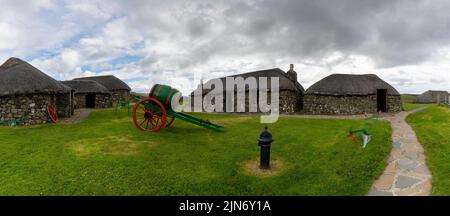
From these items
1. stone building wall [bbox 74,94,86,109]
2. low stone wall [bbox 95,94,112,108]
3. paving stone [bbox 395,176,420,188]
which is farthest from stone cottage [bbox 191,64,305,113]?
paving stone [bbox 395,176,420,188]

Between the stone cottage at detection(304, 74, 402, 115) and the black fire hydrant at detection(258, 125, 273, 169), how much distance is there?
61.5ft

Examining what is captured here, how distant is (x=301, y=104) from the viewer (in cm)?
2895

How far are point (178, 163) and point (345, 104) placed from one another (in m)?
20.3

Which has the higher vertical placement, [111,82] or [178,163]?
[111,82]

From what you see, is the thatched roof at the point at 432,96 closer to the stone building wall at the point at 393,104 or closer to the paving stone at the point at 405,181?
the stone building wall at the point at 393,104

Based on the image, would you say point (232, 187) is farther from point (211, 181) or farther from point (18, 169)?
point (18, 169)

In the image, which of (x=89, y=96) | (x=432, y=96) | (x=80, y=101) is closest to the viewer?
(x=80, y=101)

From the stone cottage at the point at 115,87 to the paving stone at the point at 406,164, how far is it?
40.0 m

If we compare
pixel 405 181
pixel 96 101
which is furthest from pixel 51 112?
pixel 405 181

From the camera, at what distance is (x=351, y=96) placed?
24609 mm

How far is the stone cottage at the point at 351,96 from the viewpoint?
970 inches

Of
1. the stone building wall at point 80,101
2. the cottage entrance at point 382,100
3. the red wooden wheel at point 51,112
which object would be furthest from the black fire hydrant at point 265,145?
the stone building wall at point 80,101

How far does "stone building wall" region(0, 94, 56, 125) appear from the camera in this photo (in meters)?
17.1

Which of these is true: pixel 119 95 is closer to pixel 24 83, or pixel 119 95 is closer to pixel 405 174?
pixel 24 83
